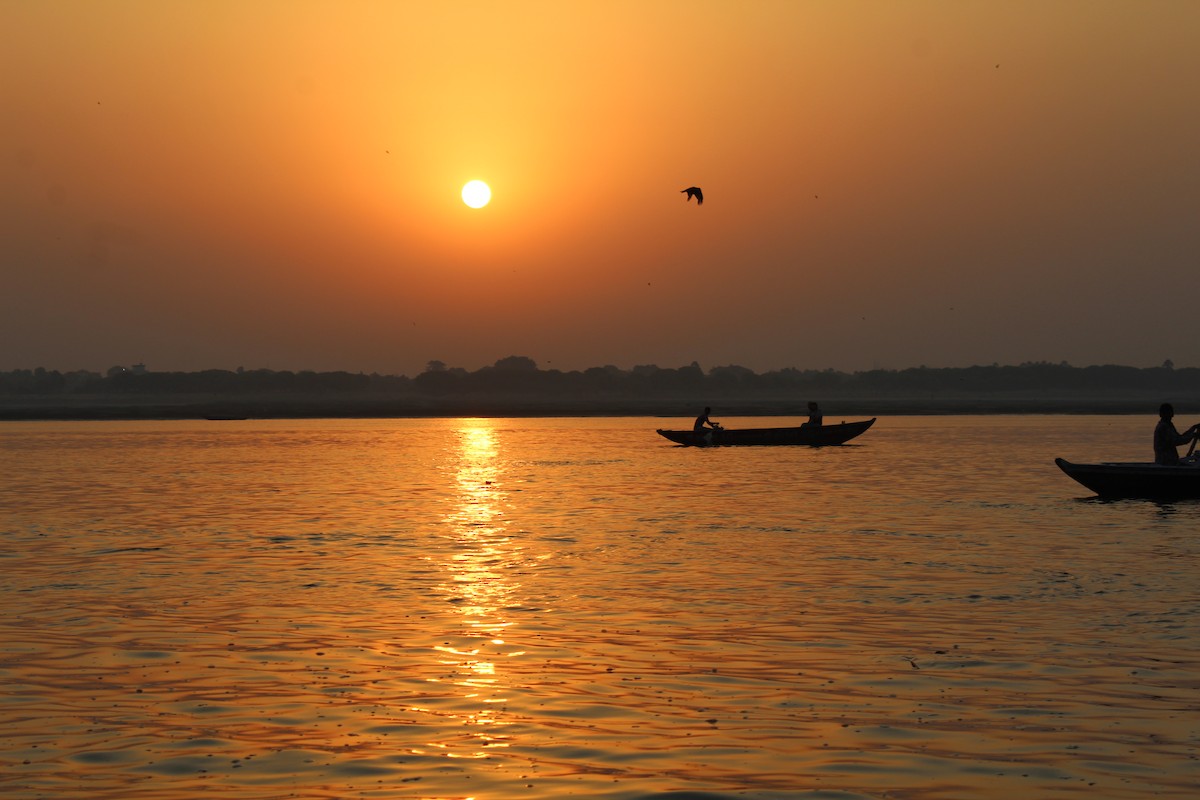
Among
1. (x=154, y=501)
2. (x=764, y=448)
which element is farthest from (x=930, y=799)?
(x=764, y=448)

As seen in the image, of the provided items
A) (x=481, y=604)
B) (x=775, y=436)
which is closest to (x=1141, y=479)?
(x=481, y=604)

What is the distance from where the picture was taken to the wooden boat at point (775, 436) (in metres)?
66.9

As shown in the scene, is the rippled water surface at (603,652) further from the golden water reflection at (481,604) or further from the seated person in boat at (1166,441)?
the seated person in boat at (1166,441)

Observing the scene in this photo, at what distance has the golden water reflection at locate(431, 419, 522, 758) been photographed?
12.2 meters

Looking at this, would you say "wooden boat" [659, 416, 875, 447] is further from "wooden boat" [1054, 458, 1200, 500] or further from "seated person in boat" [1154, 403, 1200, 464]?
"seated person in boat" [1154, 403, 1200, 464]

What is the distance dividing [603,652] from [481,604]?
4.25 meters

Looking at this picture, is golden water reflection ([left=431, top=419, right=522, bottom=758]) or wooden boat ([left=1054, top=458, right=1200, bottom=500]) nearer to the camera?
golden water reflection ([left=431, top=419, right=522, bottom=758])

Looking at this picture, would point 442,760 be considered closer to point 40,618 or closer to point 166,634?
point 166,634

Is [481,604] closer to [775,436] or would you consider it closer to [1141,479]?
[1141,479]

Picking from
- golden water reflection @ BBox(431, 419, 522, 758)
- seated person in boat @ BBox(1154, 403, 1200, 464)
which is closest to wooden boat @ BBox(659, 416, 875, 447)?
golden water reflection @ BBox(431, 419, 522, 758)

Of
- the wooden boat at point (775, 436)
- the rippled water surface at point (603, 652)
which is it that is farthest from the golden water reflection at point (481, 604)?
the wooden boat at point (775, 436)

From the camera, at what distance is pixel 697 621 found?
1722cm

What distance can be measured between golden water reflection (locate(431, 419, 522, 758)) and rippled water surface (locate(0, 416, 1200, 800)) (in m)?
0.07

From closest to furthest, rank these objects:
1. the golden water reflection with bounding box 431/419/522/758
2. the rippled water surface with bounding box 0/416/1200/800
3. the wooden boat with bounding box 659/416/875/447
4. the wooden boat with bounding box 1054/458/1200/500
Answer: the rippled water surface with bounding box 0/416/1200/800 < the golden water reflection with bounding box 431/419/522/758 < the wooden boat with bounding box 1054/458/1200/500 < the wooden boat with bounding box 659/416/875/447
